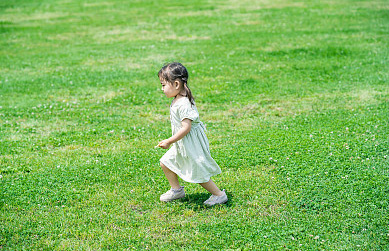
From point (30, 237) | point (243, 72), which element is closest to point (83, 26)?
point (243, 72)

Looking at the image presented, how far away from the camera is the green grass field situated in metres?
4.72

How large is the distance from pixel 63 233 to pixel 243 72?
734 cm

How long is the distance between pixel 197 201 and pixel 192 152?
0.75 metres

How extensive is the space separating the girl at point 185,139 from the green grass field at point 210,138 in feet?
1.46

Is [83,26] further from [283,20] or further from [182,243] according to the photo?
[182,243]

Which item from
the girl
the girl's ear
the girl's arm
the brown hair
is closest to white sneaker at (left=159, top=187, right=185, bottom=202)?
the girl

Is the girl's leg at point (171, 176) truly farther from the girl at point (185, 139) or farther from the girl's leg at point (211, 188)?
the girl's leg at point (211, 188)

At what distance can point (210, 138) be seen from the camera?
24.0ft

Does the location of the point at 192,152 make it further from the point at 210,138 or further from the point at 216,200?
the point at 210,138

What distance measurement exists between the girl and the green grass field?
17.5 inches

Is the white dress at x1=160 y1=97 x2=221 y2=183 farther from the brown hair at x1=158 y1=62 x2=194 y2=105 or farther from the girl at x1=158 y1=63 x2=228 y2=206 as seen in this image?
the brown hair at x1=158 y1=62 x2=194 y2=105

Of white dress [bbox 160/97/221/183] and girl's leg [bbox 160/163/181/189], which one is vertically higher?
white dress [bbox 160/97/221/183]

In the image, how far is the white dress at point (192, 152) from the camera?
495 centimetres

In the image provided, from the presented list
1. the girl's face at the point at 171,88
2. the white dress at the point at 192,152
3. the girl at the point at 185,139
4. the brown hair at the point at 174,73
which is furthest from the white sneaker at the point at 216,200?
the girl's face at the point at 171,88
